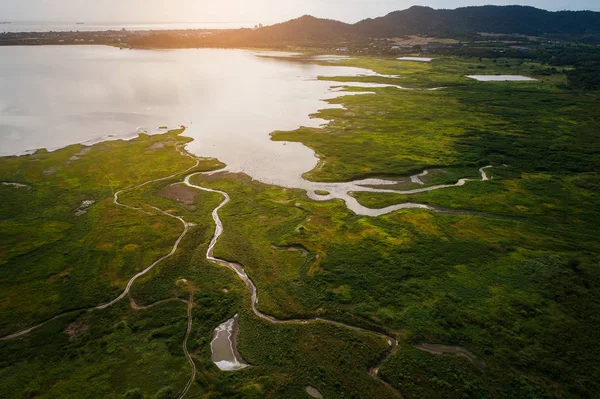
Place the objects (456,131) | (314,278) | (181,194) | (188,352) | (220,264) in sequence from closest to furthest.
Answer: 1. (188,352)
2. (314,278)
3. (220,264)
4. (181,194)
5. (456,131)

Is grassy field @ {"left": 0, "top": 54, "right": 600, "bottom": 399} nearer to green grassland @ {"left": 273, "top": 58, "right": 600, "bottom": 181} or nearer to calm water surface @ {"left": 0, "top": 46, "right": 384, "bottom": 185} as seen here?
green grassland @ {"left": 273, "top": 58, "right": 600, "bottom": 181}

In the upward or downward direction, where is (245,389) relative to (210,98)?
downward

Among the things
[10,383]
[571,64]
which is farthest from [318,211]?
[571,64]

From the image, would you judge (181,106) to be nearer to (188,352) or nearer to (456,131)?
(456,131)

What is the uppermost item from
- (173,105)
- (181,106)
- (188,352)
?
(173,105)

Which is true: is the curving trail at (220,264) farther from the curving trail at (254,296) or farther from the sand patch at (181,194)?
the sand patch at (181,194)

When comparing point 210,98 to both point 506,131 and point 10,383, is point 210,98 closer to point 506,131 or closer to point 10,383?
point 506,131

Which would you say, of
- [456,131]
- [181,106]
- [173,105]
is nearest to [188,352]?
[456,131]

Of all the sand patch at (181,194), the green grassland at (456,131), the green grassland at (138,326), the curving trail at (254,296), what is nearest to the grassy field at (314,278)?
the green grassland at (138,326)
